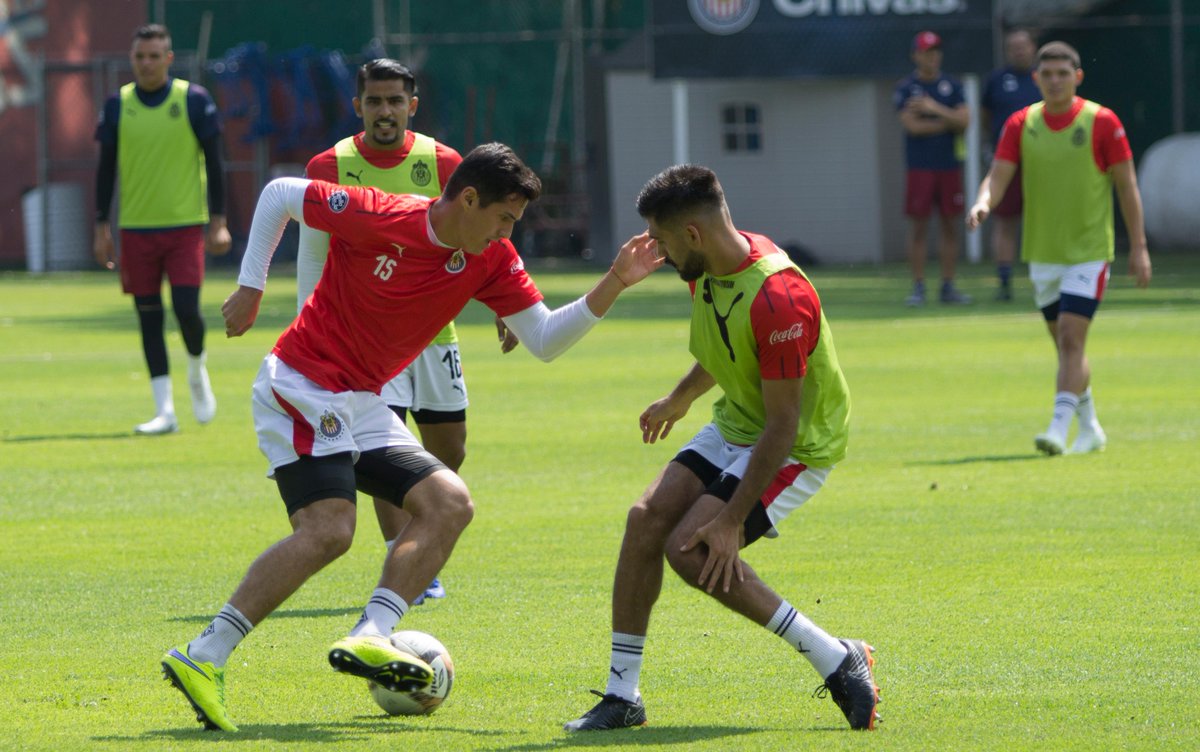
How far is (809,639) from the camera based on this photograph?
6039 millimetres

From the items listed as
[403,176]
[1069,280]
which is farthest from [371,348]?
[1069,280]

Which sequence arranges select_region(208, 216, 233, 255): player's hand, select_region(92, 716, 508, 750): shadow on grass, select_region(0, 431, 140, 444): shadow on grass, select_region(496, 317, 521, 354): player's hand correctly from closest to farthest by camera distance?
select_region(92, 716, 508, 750): shadow on grass
select_region(496, 317, 521, 354): player's hand
select_region(0, 431, 140, 444): shadow on grass
select_region(208, 216, 233, 255): player's hand

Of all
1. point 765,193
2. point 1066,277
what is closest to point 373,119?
point 1066,277

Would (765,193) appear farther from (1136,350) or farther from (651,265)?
(651,265)

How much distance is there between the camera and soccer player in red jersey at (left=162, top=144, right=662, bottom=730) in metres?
6.15

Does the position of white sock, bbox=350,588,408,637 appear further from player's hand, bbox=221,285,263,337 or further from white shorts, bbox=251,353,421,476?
player's hand, bbox=221,285,263,337

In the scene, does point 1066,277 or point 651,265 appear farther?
point 1066,277

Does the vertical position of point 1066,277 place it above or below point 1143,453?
above

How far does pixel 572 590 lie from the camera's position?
8.23 metres

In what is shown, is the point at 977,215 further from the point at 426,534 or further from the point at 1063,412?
the point at 426,534

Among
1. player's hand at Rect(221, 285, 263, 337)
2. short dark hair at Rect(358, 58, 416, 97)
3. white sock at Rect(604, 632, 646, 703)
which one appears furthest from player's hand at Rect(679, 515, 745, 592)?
short dark hair at Rect(358, 58, 416, 97)

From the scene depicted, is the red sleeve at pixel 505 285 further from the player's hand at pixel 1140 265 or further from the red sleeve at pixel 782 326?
the player's hand at pixel 1140 265

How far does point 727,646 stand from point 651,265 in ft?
5.10

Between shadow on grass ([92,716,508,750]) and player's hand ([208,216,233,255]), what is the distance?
7.94m
